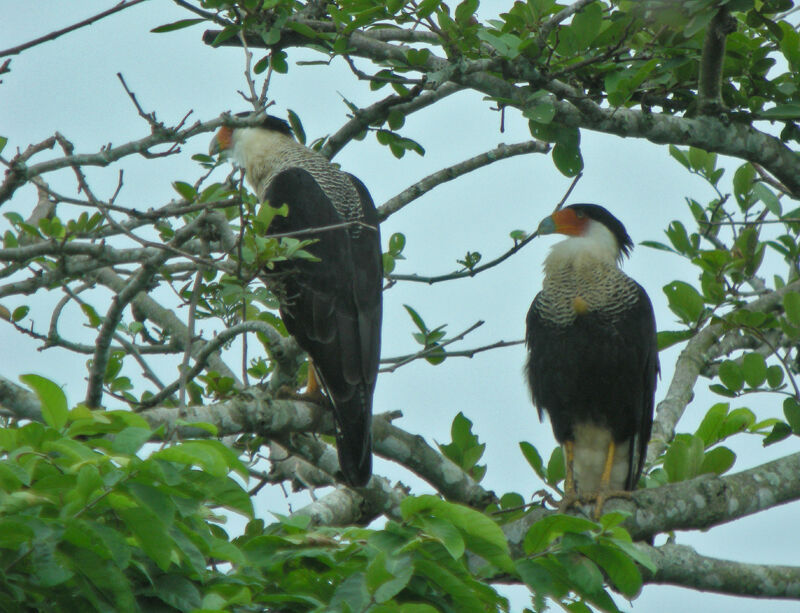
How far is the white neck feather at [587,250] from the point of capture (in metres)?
4.35

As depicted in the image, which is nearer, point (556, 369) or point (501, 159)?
point (501, 159)

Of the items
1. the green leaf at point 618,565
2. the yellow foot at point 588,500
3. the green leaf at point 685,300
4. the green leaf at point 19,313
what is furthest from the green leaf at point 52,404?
the green leaf at point 685,300

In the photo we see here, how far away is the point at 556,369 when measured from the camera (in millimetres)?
4105

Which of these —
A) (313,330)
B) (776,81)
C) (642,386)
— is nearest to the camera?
(776,81)

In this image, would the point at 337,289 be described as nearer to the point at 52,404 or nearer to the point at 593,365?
the point at 593,365

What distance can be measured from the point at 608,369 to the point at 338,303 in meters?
1.15

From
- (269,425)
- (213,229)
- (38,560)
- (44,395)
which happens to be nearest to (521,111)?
(213,229)

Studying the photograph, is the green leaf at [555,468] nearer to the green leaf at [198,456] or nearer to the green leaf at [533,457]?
Result: the green leaf at [533,457]

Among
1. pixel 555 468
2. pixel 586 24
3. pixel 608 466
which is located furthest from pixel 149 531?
pixel 608 466

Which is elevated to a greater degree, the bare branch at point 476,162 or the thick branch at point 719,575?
the bare branch at point 476,162

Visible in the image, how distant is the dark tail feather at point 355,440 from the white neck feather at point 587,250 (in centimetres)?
133

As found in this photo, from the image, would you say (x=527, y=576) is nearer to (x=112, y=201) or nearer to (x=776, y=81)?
(x=112, y=201)

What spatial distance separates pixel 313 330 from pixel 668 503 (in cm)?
144

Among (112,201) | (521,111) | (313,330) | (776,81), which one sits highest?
(776,81)
